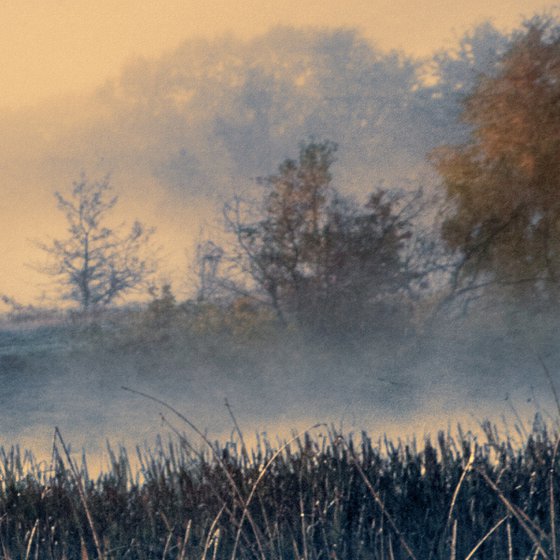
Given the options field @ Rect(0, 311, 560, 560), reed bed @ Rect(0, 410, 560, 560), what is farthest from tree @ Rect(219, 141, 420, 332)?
reed bed @ Rect(0, 410, 560, 560)

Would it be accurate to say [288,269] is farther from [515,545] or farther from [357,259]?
[515,545]

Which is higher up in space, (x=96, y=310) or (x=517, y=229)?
(x=517, y=229)

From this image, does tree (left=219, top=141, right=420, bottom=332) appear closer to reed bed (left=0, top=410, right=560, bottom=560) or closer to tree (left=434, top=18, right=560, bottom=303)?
tree (left=434, top=18, right=560, bottom=303)

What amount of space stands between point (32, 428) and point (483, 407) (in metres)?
4.53

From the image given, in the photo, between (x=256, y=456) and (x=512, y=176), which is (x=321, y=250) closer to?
(x=512, y=176)

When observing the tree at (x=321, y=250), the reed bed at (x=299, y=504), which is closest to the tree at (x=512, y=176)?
the tree at (x=321, y=250)

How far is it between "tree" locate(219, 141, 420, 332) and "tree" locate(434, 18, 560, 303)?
74 centimetres

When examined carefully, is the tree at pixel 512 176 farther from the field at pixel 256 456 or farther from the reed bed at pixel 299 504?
the reed bed at pixel 299 504

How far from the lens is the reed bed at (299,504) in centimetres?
489

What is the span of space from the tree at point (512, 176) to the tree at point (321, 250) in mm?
742

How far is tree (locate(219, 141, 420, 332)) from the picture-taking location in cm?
982

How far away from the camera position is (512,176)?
34.0ft

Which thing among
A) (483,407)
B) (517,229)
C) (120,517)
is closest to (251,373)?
(483,407)

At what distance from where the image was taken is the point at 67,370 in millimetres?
10469
